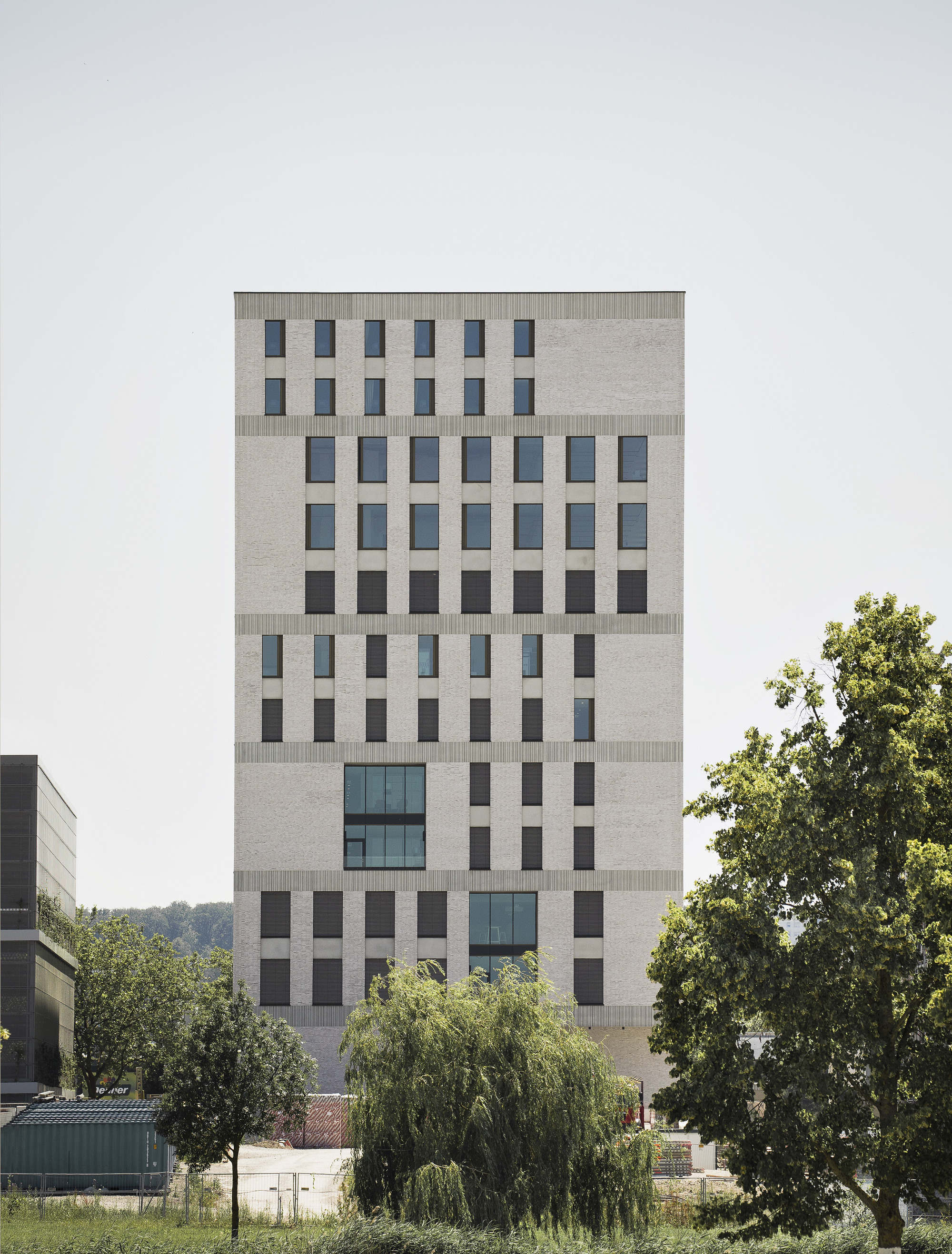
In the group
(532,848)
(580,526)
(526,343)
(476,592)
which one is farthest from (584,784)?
(526,343)

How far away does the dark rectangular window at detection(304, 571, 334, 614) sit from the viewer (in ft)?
217

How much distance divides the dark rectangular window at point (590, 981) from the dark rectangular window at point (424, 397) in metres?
27.4

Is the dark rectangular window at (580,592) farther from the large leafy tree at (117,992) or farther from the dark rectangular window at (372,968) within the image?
the large leafy tree at (117,992)

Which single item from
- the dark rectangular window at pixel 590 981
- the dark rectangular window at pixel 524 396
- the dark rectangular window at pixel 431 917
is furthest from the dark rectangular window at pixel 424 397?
the dark rectangular window at pixel 590 981

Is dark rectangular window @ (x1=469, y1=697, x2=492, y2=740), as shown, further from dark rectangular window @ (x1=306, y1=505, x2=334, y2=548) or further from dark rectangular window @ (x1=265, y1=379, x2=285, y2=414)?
dark rectangular window @ (x1=265, y1=379, x2=285, y2=414)

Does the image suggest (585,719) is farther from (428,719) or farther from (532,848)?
(428,719)

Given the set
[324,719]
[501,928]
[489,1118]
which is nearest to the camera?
[489,1118]

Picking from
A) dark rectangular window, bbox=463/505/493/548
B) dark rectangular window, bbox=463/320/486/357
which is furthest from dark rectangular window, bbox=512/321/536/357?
dark rectangular window, bbox=463/505/493/548

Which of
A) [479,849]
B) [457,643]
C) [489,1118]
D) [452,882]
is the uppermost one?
[457,643]

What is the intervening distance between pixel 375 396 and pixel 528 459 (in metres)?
8.19

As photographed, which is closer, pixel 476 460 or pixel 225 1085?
pixel 225 1085

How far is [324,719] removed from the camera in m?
65.6

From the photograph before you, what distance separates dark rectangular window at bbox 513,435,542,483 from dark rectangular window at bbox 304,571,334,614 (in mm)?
10328

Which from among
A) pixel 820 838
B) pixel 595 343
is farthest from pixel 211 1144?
pixel 595 343
